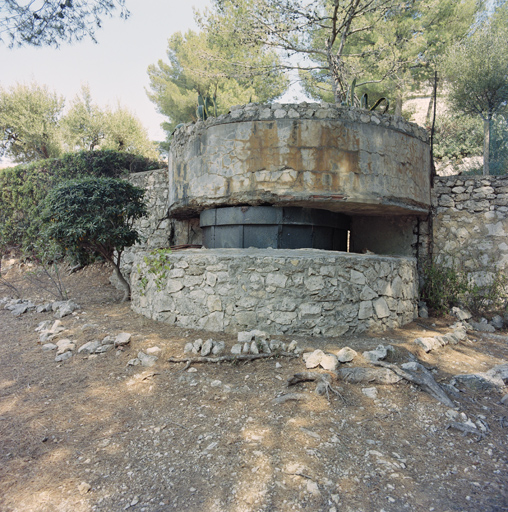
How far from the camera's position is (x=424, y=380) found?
3.39 m

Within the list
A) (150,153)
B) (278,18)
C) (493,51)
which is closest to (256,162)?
(278,18)

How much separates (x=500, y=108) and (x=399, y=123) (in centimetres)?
967

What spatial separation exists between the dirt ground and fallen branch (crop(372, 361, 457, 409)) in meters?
0.08

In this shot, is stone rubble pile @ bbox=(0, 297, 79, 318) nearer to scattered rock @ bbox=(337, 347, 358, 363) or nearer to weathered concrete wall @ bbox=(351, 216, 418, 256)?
scattered rock @ bbox=(337, 347, 358, 363)

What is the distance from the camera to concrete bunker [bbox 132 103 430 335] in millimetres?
4613

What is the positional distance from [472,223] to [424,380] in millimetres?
4810

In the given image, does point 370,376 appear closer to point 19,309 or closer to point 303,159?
point 303,159

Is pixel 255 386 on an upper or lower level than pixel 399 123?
lower

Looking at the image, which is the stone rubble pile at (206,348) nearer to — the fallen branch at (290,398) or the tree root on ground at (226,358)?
the tree root on ground at (226,358)

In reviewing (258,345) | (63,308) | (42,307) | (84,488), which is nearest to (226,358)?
(258,345)

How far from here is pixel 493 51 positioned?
11.0 meters

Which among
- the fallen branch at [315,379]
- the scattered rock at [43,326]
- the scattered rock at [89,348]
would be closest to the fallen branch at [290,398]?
the fallen branch at [315,379]

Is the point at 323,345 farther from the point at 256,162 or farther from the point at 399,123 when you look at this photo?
the point at 399,123

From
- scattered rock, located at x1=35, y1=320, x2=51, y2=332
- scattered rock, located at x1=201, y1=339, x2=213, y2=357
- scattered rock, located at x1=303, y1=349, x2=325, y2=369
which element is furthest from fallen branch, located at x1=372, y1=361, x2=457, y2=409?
scattered rock, located at x1=35, y1=320, x2=51, y2=332
